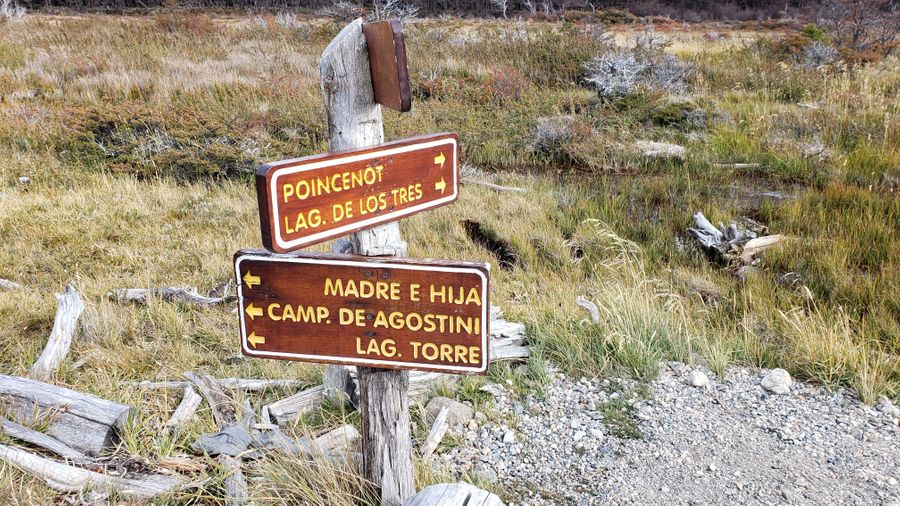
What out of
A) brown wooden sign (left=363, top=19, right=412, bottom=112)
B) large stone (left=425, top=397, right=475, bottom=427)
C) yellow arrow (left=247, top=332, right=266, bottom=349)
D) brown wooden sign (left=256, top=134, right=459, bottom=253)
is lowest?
large stone (left=425, top=397, right=475, bottom=427)

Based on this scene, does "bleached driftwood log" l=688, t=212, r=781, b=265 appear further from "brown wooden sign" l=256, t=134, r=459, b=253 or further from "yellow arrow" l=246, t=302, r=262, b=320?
"yellow arrow" l=246, t=302, r=262, b=320

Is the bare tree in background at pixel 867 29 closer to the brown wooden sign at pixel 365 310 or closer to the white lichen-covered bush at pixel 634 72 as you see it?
the white lichen-covered bush at pixel 634 72

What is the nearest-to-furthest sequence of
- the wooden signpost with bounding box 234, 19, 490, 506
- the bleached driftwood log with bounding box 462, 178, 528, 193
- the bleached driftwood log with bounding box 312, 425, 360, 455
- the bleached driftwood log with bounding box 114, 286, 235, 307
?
the wooden signpost with bounding box 234, 19, 490, 506 < the bleached driftwood log with bounding box 312, 425, 360, 455 < the bleached driftwood log with bounding box 114, 286, 235, 307 < the bleached driftwood log with bounding box 462, 178, 528, 193

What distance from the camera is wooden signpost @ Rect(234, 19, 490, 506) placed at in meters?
1.83

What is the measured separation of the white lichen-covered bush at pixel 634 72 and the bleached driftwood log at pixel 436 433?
29.1 ft

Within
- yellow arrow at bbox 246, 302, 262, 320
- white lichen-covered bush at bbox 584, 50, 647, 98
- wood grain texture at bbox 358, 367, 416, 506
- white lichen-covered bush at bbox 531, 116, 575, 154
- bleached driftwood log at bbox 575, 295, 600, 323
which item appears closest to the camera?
yellow arrow at bbox 246, 302, 262, 320

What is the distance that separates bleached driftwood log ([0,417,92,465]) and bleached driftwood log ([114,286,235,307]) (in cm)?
169

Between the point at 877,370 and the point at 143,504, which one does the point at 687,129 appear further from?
the point at 143,504

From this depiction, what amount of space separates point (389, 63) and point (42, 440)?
2190mm

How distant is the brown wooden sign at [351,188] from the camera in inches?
66.3

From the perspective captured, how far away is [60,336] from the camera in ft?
11.8

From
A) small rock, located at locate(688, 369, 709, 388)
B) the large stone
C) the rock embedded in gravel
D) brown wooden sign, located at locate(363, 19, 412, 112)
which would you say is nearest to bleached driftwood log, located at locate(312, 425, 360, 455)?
the large stone

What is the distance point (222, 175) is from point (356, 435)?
18.7ft

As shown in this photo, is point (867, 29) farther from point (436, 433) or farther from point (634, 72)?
point (436, 433)
